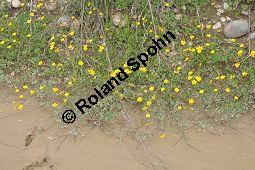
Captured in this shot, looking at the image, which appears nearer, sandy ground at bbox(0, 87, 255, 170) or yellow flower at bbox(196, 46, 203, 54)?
sandy ground at bbox(0, 87, 255, 170)

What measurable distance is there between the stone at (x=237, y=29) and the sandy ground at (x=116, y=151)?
1008 millimetres

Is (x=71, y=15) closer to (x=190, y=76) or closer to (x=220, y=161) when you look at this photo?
(x=190, y=76)

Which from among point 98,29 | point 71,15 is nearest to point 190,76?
point 98,29

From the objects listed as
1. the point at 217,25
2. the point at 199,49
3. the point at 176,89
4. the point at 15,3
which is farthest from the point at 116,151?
the point at 15,3

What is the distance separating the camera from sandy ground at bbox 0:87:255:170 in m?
3.55

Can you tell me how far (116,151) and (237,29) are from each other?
1.79m

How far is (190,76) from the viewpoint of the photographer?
13.3 ft

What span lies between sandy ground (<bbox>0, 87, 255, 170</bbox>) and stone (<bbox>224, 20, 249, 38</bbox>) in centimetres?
101

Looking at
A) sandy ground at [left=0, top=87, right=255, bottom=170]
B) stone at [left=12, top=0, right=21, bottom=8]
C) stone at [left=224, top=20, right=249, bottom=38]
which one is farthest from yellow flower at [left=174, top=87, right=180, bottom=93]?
stone at [left=12, top=0, right=21, bottom=8]

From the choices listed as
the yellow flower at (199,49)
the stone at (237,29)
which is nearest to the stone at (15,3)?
the yellow flower at (199,49)

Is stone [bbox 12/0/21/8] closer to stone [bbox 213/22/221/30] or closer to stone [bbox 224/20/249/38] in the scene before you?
stone [bbox 213/22/221/30]

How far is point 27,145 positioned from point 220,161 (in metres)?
1.67

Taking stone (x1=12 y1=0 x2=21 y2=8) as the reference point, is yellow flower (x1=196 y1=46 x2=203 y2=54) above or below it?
below

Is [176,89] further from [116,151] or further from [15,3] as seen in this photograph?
[15,3]
